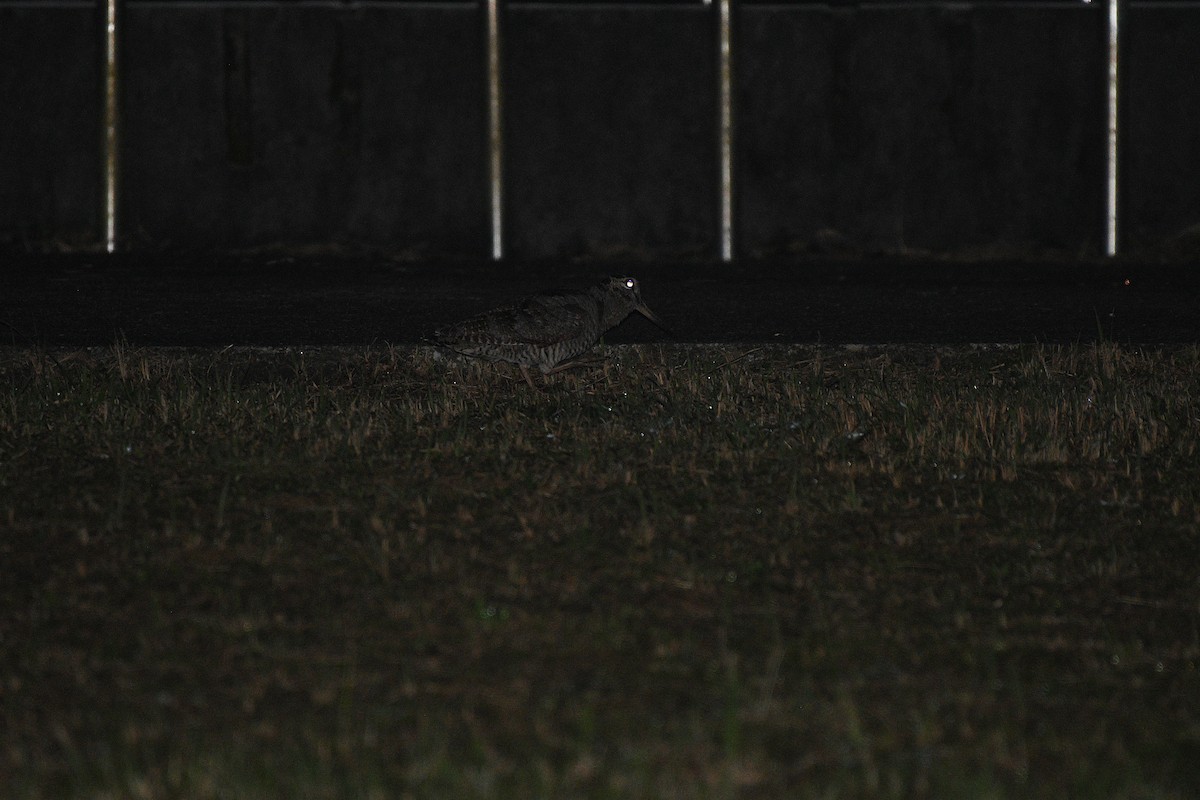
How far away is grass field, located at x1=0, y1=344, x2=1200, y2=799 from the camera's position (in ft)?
10.8

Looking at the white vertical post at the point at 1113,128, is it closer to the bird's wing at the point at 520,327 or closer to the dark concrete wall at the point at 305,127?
the dark concrete wall at the point at 305,127

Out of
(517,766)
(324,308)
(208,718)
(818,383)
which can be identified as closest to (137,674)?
(208,718)

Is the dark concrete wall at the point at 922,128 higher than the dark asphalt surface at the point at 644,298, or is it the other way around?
the dark concrete wall at the point at 922,128

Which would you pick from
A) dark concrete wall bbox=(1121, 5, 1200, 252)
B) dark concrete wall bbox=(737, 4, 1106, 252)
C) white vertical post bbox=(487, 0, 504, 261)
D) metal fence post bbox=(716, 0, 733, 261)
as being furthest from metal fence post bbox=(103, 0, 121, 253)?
dark concrete wall bbox=(1121, 5, 1200, 252)

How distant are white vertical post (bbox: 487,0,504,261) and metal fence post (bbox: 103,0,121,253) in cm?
265

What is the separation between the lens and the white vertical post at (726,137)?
12.3 metres

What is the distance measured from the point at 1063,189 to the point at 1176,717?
9.66 meters

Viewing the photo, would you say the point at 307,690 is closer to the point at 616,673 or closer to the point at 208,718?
the point at 208,718

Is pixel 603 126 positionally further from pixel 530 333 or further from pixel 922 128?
pixel 530 333

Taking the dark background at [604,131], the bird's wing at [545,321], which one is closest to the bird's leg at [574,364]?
the bird's wing at [545,321]

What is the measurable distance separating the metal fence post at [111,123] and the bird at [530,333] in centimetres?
610

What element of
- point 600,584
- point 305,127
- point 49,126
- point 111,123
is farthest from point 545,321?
point 49,126

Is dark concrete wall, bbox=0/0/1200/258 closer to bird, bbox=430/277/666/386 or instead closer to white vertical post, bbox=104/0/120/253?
white vertical post, bbox=104/0/120/253

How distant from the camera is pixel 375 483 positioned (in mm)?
5375
